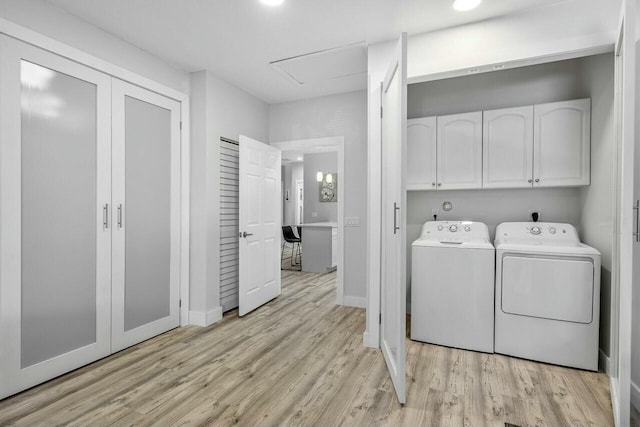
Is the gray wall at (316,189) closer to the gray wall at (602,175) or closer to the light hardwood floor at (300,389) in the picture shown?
the light hardwood floor at (300,389)

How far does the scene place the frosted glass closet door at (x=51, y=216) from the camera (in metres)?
2.00

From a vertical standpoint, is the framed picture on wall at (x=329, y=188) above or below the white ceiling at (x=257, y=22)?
below

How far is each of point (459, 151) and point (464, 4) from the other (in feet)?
4.11

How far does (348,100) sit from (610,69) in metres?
2.41

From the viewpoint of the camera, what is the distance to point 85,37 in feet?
7.93

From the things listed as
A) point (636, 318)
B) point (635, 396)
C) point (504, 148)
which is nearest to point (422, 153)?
point (504, 148)

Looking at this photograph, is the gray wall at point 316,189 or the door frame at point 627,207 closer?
the door frame at point 627,207

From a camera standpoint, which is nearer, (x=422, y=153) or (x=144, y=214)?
(x=144, y=214)

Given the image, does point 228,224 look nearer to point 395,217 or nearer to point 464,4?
point 395,217

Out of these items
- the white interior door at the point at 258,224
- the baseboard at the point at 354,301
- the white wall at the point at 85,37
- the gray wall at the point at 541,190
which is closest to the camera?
the white wall at the point at 85,37

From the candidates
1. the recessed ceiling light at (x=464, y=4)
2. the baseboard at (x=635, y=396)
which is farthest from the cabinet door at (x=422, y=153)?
the baseboard at (x=635, y=396)

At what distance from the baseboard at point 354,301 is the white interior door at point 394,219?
118cm

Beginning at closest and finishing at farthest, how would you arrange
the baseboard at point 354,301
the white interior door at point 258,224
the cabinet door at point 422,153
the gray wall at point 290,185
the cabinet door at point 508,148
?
the cabinet door at point 508,148
the cabinet door at point 422,153
the white interior door at point 258,224
the baseboard at point 354,301
the gray wall at point 290,185

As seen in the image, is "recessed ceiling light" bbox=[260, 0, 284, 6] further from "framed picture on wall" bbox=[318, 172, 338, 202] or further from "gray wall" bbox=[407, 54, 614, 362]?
"framed picture on wall" bbox=[318, 172, 338, 202]
